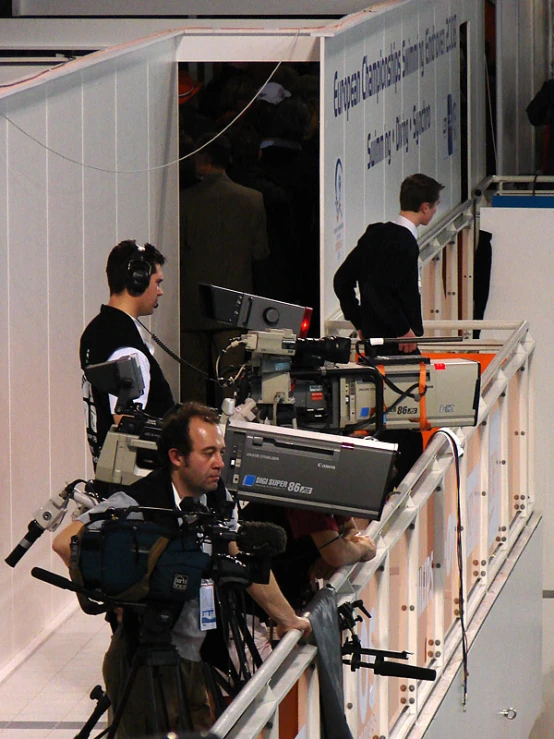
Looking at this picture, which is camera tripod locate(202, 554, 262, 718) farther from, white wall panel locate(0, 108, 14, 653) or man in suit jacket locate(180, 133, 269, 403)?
man in suit jacket locate(180, 133, 269, 403)

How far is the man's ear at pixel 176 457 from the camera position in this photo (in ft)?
12.4

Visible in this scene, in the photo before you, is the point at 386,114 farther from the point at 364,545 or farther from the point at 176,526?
the point at 176,526

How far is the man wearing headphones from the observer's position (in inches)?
179

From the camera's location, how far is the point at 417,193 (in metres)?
6.58

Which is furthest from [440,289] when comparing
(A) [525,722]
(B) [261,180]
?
(A) [525,722]

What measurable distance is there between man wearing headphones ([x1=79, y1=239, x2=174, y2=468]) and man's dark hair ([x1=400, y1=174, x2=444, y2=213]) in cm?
226

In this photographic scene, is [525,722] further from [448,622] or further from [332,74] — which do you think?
[332,74]

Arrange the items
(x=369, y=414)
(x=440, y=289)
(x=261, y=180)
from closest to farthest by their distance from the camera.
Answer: (x=369, y=414) < (x=261, y=180) < (x=440, y=289)

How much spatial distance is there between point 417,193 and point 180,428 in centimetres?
311

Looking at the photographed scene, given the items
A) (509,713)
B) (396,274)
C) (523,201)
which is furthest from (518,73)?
(509,713)

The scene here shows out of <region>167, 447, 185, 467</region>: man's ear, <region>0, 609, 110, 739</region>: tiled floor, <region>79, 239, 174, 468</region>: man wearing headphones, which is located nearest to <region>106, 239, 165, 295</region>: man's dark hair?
<region>79, 239, 174, 468</region>: man wearing headphones

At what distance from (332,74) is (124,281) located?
3.57 meters

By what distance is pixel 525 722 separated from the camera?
7879mm

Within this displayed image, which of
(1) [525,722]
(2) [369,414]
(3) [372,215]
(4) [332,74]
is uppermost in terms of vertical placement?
(4) [332,74]
